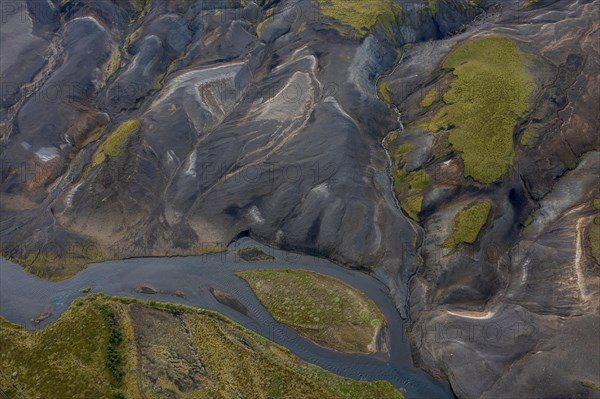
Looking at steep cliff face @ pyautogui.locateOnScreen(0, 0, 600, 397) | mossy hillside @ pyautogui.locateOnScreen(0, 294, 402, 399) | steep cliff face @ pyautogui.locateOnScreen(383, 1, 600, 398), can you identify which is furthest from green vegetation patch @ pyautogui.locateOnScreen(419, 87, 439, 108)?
mossy hillside @ pyautogui.locateOnScreen(0, 294, 402, 399)

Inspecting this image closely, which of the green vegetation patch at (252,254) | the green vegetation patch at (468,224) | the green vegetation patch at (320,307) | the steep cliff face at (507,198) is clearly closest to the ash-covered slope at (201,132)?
the green vegetation patch at (252,254)

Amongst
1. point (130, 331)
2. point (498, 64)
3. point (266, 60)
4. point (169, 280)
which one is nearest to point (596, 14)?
point (498, 64)

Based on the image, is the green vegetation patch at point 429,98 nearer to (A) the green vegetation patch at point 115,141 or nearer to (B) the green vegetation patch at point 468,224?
(B) the green vegetation patch at point 468,224

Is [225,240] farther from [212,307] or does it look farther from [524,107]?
[524,107]

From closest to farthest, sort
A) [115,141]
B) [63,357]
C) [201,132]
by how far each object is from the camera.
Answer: [63,357], [115,141], [201,132]

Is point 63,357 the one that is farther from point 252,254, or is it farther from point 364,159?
point 364,159

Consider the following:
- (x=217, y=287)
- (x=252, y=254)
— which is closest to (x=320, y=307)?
(x=252, y=254)
